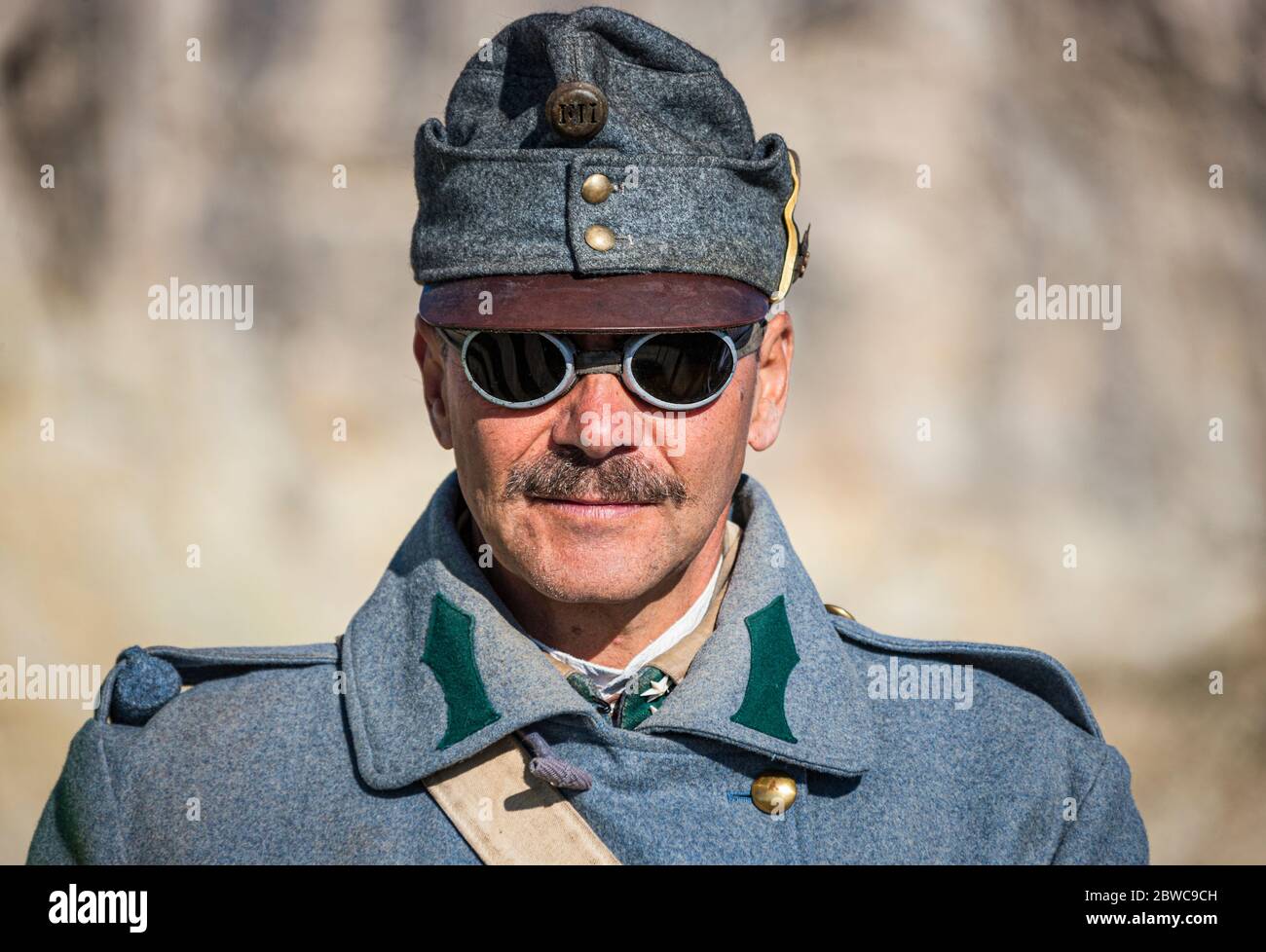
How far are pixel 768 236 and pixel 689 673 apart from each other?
0.80 metres

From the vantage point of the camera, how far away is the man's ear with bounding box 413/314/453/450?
9.45 feet

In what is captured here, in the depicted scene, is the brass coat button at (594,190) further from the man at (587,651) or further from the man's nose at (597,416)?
the man's nose at (597,416)

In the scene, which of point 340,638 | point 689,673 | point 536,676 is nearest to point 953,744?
point 689,673

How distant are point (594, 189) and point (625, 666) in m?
0.87

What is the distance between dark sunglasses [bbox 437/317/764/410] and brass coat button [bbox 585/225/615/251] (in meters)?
0.16

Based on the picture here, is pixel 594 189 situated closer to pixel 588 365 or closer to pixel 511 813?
pixel 588 365

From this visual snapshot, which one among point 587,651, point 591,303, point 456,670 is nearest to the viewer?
point 591,303

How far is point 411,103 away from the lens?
577cm

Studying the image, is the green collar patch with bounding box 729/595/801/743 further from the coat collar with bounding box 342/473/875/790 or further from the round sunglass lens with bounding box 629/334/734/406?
the round sunglass lens with bounding box 629/334/734/406

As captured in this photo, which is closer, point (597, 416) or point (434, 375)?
point (597, 416)

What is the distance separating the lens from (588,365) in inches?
103

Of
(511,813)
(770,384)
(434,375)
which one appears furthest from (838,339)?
(511,813)

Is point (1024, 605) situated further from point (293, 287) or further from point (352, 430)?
point (293, 287)

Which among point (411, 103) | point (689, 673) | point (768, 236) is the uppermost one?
point (411, 103)
